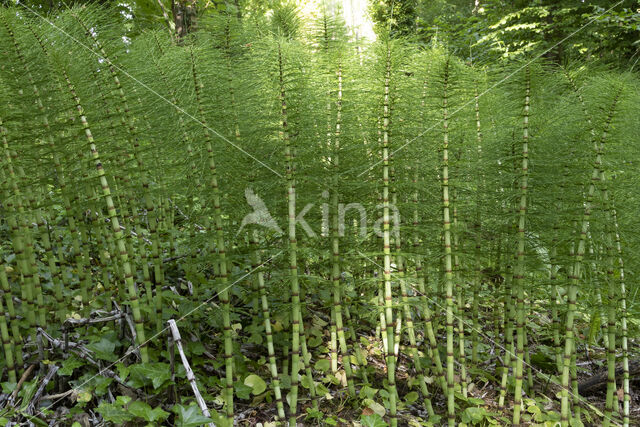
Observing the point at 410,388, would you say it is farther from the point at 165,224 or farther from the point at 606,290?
the point at 165,224

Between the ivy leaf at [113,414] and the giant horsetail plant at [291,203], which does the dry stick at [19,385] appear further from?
the giant horsetail plant at [291,203]

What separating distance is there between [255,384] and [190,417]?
23.0 inches

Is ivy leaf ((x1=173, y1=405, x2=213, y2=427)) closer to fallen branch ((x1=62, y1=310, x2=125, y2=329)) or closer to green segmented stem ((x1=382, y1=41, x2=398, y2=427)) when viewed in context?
fallen branch ((x1=62, y1=310, x2=125, y2=329))

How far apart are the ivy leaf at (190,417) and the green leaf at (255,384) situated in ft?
1.67

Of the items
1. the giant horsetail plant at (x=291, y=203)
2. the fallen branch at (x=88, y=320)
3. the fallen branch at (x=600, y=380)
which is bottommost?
the fallen branch at (x=600, y=380)

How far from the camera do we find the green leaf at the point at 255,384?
2.36 m

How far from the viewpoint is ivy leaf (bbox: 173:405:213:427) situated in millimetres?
1792

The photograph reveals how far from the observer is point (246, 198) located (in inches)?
92.4

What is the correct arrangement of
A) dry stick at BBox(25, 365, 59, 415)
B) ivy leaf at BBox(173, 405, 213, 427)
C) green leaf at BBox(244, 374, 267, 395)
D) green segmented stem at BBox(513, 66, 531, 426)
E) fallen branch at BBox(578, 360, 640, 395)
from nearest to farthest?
ivy leaf at BBox(173, 405, 213, 427) < dry stick at BBox(25, 365, 59, 415) < green segmented stem at BBox(513, 66, 531, 426) < green leaf at BBox(244, 374, 267, 395) < fallen branch at BBox(578, 360, 640, 395)

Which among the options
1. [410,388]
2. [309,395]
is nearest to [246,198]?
[309,395]

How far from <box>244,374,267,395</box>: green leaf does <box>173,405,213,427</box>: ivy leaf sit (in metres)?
0.51

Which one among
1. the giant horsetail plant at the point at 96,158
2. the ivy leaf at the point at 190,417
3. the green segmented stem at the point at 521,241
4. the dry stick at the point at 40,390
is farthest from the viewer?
the green segmented stem at the point at 521,241

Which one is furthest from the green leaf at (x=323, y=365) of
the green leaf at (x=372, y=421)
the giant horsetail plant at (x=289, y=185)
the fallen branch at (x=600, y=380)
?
the fallen branch at (x=600, y=380)

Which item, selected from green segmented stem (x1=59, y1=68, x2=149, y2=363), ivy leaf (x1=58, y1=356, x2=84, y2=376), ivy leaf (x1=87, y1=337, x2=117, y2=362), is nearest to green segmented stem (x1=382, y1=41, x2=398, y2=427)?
green segmented stem (x1=59, y1=68, x2=149, y2=363)
